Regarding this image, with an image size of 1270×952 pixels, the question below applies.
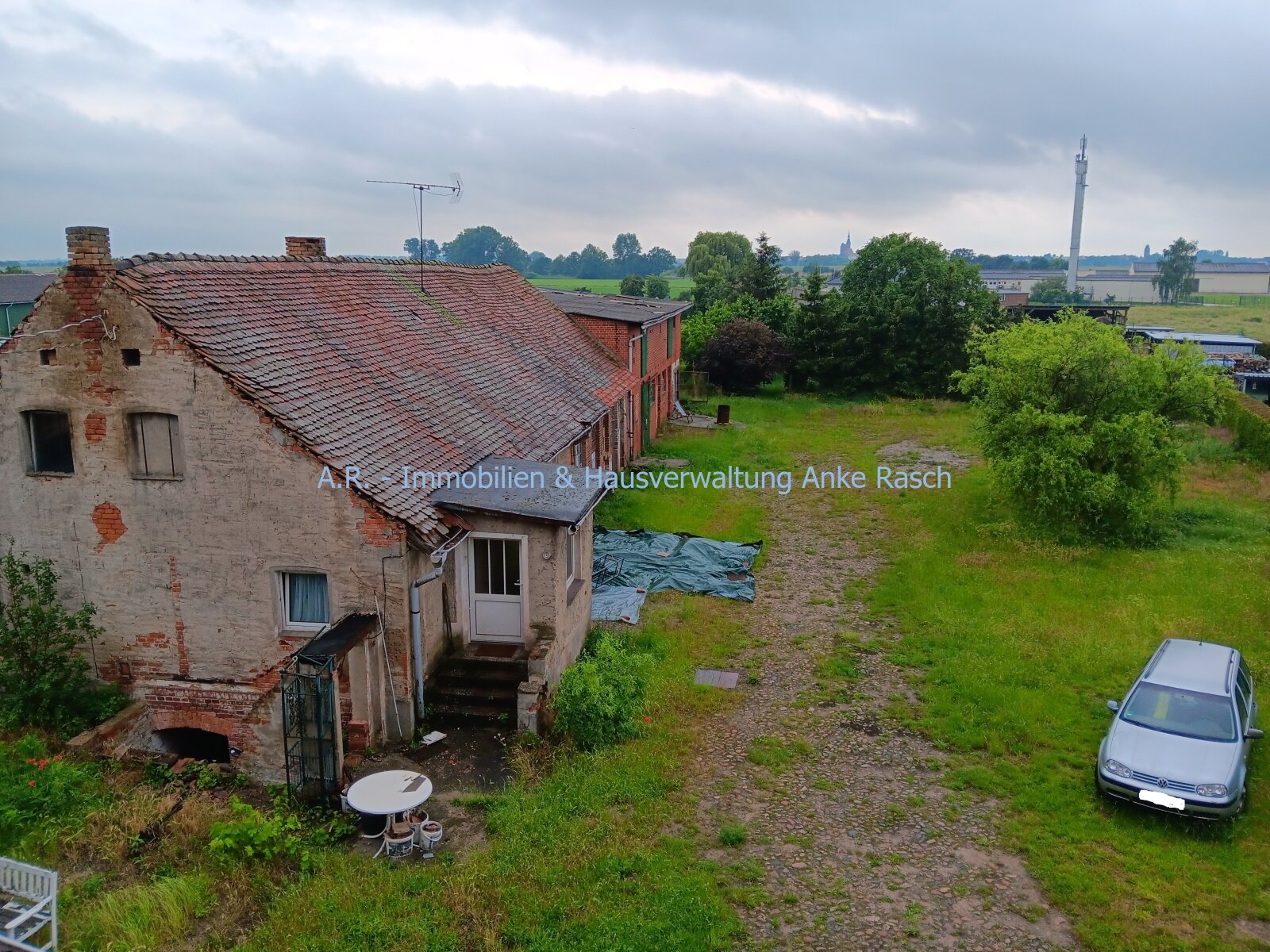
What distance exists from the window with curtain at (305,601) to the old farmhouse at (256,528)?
31 mm

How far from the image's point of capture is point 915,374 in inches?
1742

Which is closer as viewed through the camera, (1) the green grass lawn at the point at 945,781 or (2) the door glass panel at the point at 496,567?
(1) the green grass lawn at the point at 945,781

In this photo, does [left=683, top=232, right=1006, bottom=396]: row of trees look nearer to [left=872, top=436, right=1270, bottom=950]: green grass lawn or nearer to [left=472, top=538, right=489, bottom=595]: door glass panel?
[left=872, top=436, right=1270, bottom=950]: green grass lawn

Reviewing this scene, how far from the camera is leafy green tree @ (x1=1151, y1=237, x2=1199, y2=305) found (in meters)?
119

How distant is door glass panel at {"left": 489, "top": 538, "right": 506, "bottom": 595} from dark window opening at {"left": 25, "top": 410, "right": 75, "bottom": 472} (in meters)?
6.05

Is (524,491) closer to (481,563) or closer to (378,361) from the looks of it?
(481,563)

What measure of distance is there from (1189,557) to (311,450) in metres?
19.2

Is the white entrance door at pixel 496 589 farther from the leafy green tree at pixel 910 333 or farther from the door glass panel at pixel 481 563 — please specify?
the leafy green tree at pixel 910 333

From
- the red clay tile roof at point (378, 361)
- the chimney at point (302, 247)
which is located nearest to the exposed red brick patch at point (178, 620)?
the red clay tile roof at point (378, 361)

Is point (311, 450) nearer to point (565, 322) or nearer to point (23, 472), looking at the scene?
point (23, 472)

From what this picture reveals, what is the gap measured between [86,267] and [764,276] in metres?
46.1

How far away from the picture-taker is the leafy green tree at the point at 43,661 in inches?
480

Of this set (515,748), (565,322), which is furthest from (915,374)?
(515,748)

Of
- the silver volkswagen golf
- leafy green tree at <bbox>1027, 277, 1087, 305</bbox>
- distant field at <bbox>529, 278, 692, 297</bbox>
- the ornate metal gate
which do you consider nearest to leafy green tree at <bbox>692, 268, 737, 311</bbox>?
distant field at <bbox>529, 278, 692, 297</bbox>
